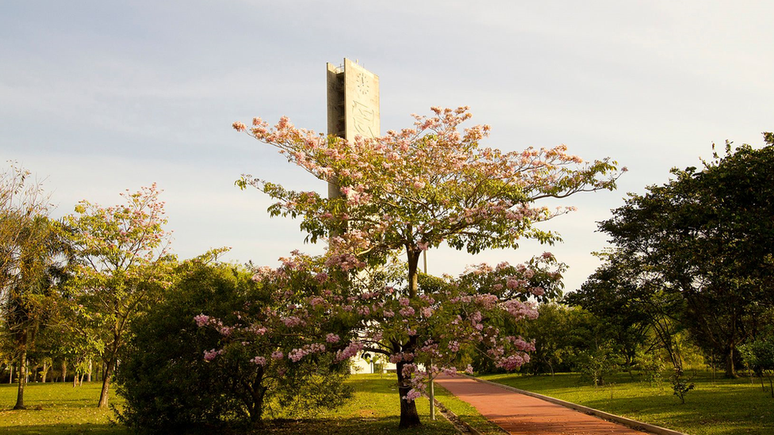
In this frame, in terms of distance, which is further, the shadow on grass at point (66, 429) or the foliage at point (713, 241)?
the shadow on grass at point (66, 429)

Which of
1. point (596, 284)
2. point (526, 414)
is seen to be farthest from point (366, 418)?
point (596, 284)

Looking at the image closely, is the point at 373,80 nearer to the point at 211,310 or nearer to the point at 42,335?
the point at 42,335

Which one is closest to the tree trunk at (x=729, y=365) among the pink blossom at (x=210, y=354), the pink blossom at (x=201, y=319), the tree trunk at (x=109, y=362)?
the pink blossom at (x=210, y=354)

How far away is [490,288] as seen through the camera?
487 inches

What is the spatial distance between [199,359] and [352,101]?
140 ft

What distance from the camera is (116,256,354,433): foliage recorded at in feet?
39.8

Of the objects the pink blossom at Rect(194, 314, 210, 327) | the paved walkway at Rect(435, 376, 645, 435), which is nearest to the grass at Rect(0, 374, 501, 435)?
the paved walkway at Rect(435, 376, 645, 435)

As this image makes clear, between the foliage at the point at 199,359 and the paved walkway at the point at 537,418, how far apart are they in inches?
217

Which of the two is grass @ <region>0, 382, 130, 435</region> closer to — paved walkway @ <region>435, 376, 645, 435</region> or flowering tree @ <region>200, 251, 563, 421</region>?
flowering tree @ <region>200, 251, 563, 421</region>

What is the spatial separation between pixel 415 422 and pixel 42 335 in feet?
77.2

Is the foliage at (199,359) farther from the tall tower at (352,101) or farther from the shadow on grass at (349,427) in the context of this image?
the tall tower at (352,101)

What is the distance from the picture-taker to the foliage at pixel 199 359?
1214cm

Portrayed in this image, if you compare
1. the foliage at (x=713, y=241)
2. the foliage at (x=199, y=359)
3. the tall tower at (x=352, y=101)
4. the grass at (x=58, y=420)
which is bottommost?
the grass at (x=58, y=420)

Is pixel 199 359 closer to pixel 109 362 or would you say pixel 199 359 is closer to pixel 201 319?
pixel 201 319
